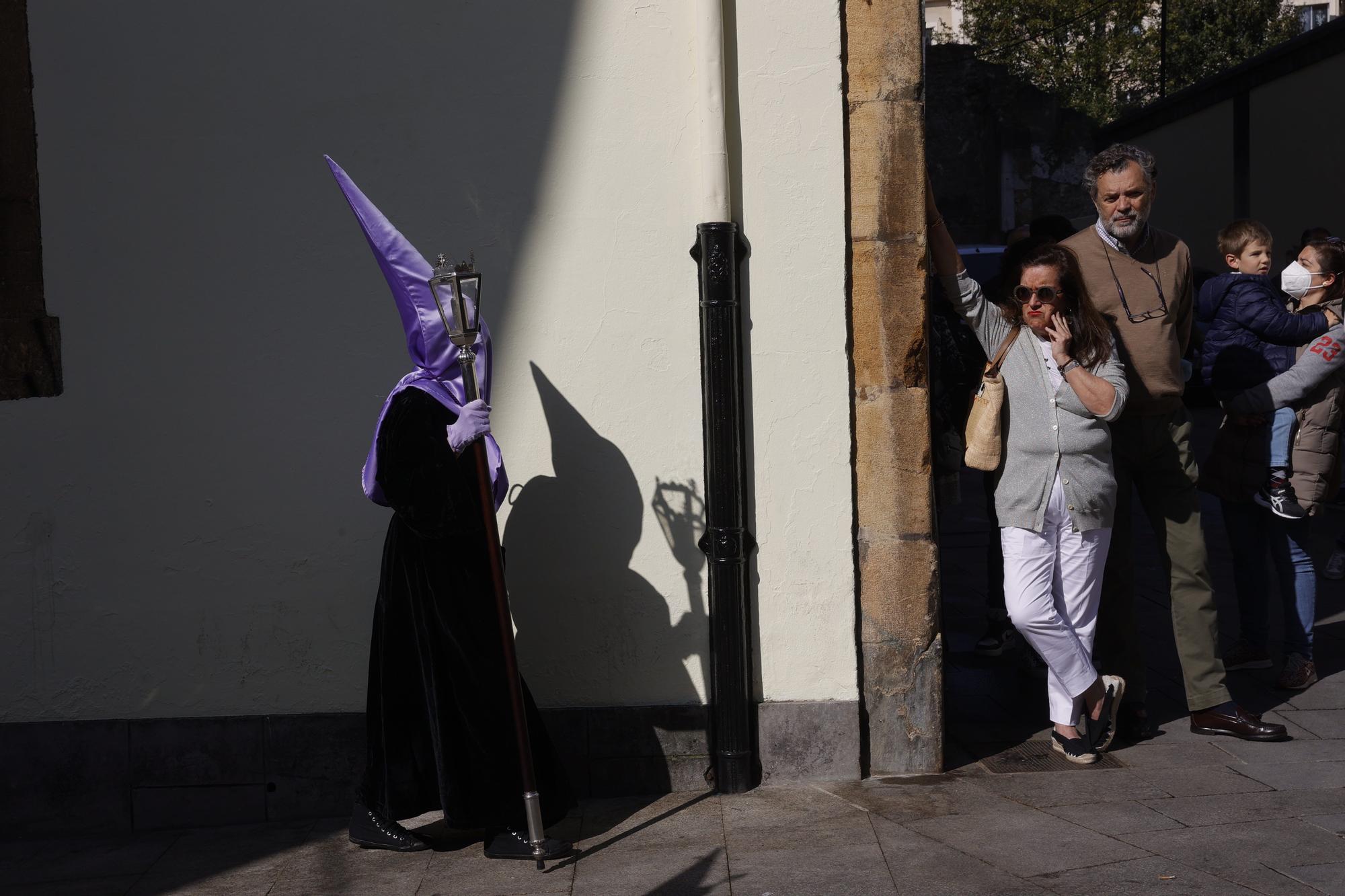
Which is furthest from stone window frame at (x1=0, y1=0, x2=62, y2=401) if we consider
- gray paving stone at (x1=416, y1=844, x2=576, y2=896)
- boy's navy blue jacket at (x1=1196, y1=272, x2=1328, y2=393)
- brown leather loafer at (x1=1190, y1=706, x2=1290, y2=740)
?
boy's navy blue jacket at (x1=1196, y1=272, x2=1328, y2=393)

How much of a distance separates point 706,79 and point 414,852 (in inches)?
107

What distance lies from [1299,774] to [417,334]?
3.29 m

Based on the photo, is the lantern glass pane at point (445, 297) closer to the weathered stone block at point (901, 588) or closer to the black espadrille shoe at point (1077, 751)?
the weathered stone block at point (901, 588)

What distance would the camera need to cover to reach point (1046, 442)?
4.52 metres

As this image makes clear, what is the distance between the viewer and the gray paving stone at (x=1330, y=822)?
3.94m

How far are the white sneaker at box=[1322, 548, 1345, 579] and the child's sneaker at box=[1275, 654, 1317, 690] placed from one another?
224 cm

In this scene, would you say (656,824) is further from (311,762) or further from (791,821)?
Answer: (311,762)

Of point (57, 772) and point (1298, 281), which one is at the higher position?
point (1298, 281)

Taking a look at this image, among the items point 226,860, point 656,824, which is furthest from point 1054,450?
point 226,860

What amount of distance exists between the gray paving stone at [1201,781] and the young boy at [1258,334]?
1.29m

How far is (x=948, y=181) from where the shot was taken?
94.0 feet

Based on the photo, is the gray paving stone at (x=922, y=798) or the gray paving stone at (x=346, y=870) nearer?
the gray paving stone at (x=346, y=870)

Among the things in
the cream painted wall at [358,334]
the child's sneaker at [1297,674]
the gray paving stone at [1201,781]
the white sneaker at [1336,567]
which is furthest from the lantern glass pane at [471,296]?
the white sneaker at [1336,567]

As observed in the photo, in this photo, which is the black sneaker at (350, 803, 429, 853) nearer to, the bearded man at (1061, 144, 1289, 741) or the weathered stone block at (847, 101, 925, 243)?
the weathered stone block at (847, 101, 925, 243)
